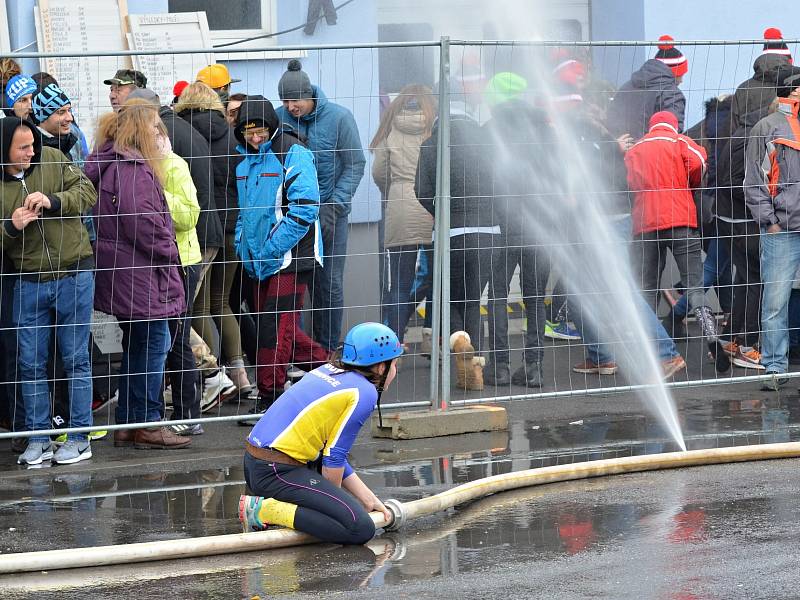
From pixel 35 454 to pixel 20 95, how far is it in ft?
7.35

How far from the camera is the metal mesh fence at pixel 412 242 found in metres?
8.70

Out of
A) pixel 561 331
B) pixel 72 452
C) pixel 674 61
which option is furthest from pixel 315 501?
pixel 674 61

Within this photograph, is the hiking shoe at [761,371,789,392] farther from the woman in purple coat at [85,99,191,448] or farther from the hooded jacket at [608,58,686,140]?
the woman in purple coat at [85,99,191,448]

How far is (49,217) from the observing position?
834 cm

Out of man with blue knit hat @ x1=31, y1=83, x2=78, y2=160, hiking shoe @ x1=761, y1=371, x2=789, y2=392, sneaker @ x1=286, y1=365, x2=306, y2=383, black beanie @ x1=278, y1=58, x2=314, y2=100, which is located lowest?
hiking shoe @ x1=761, y1=371, x2=789, y2=392

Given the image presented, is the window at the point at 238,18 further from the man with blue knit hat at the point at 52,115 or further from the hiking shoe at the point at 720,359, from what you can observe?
the hiking shoe at the point at 720,359

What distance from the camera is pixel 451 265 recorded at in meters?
9.57

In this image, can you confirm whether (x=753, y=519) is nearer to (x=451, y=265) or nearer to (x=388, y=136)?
(x=451, y=265)

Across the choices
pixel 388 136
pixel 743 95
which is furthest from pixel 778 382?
pixel 388 136

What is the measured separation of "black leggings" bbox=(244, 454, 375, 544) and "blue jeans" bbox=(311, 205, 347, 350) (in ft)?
8.94

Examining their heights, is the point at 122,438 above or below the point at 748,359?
below

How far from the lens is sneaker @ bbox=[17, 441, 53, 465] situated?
28.1ft

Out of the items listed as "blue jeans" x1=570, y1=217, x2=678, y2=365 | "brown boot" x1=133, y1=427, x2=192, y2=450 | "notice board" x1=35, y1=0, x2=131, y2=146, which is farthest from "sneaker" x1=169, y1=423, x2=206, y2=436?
"notice board" x1=35, y1=0, x2=131, y2=146

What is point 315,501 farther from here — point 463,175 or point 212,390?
point 212,390
